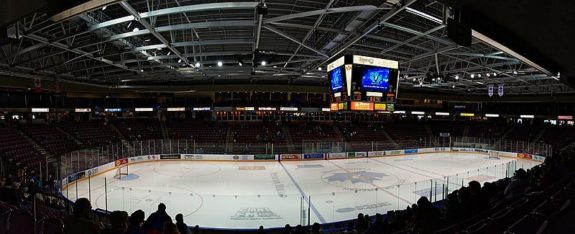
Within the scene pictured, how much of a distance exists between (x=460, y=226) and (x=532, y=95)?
42.4m

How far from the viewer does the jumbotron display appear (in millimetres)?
13078

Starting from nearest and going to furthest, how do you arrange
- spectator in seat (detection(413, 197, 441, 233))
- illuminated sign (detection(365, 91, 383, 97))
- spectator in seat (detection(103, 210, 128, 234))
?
1. spectator in seat (detection(103, 210, 128, 234))
2. spectator in seat (detection(413, 197, 441, 233))
3. illuminated sign (detection(365, 91, 383, 97))

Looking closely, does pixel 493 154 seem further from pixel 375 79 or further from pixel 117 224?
pixel 117 224

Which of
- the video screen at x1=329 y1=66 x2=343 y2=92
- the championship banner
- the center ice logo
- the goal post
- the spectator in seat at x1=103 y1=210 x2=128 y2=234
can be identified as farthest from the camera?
the championship banner

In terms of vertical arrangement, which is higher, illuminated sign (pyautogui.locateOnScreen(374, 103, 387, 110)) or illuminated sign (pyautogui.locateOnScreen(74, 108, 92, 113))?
illuminated sign (pyautogui.locateOnScreen(374, 103, 387, 110))

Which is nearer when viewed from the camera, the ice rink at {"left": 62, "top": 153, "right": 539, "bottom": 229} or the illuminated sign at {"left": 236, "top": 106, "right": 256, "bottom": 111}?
the ice rink at {"left": 62, "top": 153, "right": 539, "bottom": 229}

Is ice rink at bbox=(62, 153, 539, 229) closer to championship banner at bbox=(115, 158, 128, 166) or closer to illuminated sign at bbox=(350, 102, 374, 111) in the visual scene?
championship banner at bbox=(115, 158, 128, 166)

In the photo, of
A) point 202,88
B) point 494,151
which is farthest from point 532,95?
point 202,88

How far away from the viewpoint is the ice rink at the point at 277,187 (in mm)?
11344

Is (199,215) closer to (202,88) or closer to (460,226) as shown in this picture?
(460,226)

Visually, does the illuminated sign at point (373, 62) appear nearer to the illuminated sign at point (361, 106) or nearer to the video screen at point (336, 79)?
the video screen at point (336, 79)

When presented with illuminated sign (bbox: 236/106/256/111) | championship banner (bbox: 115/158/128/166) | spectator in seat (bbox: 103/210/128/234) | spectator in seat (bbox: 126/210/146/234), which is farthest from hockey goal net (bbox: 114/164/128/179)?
spectator in seat (bbox: 103/210/128/234)

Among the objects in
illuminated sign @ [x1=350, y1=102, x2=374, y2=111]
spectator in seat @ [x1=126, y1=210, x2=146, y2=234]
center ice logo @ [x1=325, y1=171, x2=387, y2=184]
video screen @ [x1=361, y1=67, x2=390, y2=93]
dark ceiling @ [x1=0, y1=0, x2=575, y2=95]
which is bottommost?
center ice logo @ [x1=325, y1=171, x2=387, y2=184]

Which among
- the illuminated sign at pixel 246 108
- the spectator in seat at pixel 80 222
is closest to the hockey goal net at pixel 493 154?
the illuminated sign at pixel 246 108
